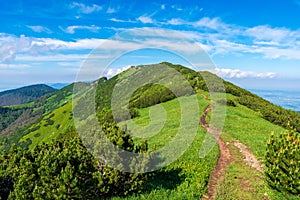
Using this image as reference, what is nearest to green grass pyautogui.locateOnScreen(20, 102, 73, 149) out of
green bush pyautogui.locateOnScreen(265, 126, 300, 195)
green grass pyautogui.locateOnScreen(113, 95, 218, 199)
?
green grass pyautogui.locateOnScreen(113, 95, 218, 199)

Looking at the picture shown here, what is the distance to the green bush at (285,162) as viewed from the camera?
1190 cm

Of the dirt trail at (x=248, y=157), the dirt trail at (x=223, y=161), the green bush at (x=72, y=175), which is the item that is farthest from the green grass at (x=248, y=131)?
the green bush at (x=72, y=175)

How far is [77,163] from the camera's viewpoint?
39.4 ft

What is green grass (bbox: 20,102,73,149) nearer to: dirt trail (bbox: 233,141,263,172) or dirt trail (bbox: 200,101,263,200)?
dirt trail (bbox: 200,101,263,200)

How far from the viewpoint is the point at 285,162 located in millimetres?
12242

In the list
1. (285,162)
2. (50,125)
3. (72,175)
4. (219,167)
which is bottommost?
A: (50,125)

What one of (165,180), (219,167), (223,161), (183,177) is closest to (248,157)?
(223,161)

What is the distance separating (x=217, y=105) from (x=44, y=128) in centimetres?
15014

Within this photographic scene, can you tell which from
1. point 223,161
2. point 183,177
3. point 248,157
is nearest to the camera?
point 183,177

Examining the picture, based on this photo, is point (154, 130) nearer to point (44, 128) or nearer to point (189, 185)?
point (189, 185)

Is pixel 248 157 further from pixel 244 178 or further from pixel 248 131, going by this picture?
pixel 248 131

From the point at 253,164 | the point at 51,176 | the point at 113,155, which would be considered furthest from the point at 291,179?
the point at 51,176

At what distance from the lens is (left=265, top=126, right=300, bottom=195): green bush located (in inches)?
468

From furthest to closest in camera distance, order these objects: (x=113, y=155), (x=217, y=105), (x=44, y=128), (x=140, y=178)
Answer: (x=44, y=128) → (x=217, y=105) → (x=140, y=178) → (x=113, y=155)
